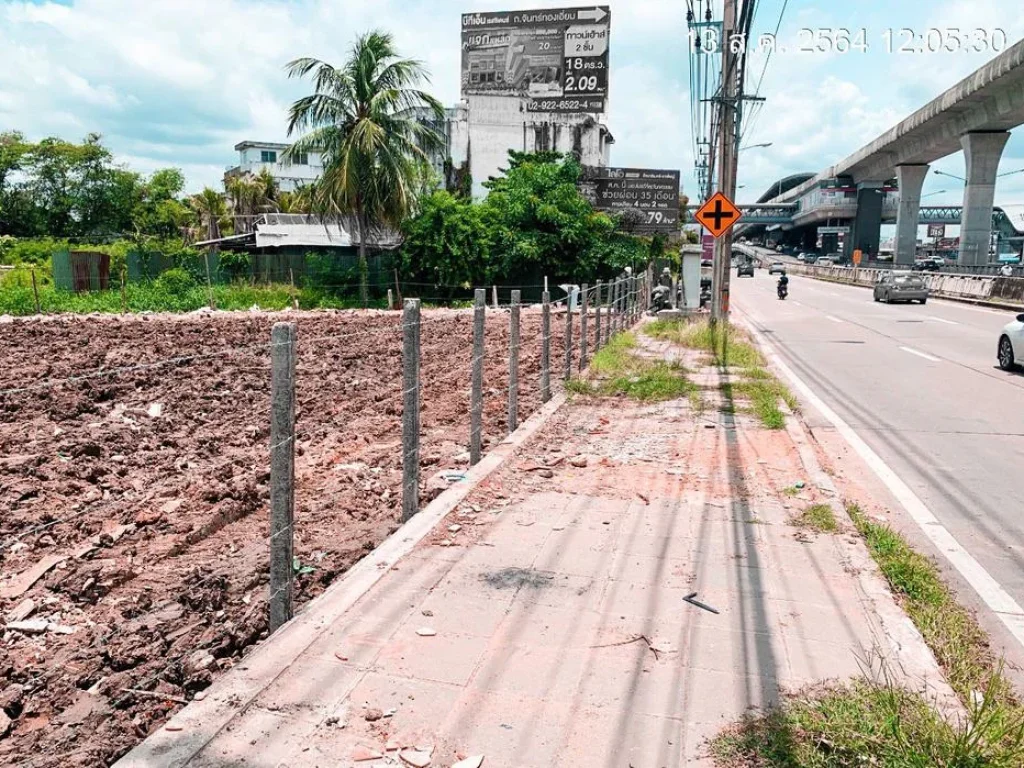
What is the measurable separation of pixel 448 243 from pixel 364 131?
602cm

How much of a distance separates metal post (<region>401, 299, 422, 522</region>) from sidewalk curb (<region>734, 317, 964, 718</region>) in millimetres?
3088

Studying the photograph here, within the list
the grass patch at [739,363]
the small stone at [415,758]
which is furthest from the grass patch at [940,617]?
the grass patch at [739,363]

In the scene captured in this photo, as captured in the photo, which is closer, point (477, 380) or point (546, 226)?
point (477, 380)

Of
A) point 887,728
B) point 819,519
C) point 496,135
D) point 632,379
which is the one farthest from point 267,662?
point 496,135

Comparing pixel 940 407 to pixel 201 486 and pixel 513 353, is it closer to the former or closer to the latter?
pixel 513 353

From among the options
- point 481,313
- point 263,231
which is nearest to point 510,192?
point 263,231

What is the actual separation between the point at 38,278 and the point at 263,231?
402 inches

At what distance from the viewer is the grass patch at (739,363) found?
12.0 metres

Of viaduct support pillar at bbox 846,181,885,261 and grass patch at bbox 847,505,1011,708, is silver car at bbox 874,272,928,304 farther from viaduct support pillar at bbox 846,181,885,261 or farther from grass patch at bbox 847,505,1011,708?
viaduct support pillar at bbox 846,181,885,261

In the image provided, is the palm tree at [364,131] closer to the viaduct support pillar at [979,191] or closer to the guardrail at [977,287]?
the guardrail at [977,287]

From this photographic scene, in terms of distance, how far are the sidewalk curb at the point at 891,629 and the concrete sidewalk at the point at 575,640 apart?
0.7 inches

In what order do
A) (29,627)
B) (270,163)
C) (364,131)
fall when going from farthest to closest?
(270,163) < (364,131) < (29,627)

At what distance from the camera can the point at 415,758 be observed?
3.43 meters

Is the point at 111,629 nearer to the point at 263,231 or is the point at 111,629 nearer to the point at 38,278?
the point at 38,278
